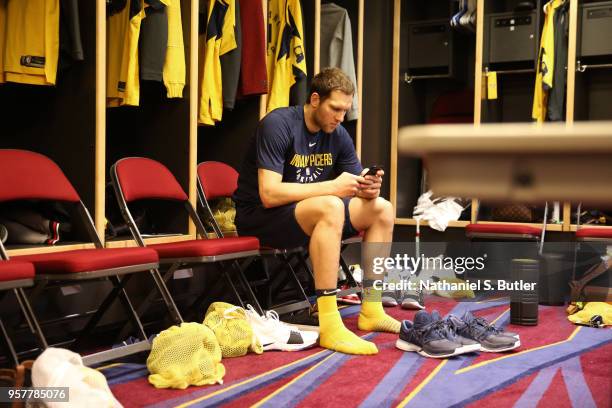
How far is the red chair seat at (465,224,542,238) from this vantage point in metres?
4.16

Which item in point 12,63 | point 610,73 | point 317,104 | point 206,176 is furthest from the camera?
point 610,73

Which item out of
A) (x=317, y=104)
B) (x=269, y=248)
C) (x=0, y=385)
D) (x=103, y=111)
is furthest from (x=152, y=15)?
(x=0, y=385)

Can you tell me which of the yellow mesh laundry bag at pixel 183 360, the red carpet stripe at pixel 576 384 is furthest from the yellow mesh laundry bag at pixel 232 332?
the red carpet stripe at pixel 576 384

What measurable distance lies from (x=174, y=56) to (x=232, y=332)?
1455 mm

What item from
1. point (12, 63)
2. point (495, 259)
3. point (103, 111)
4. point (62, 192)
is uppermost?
point (12, 63)

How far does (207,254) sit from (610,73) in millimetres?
3485

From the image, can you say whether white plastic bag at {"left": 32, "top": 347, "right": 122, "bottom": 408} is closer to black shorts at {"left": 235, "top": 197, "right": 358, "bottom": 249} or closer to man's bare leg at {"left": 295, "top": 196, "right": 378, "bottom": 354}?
man's bare leg at {"left": 295, "top": 196, "right": 378, "bottom": 354}

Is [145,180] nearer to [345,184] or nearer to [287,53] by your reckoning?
[345,184]

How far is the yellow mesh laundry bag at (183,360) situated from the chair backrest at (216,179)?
1243 mm

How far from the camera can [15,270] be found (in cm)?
179

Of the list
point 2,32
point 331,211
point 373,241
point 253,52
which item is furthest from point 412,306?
point 2,32

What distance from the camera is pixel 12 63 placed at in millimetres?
2748

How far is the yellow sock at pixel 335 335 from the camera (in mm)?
2512

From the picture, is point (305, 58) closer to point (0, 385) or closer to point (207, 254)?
point (207, 254)
